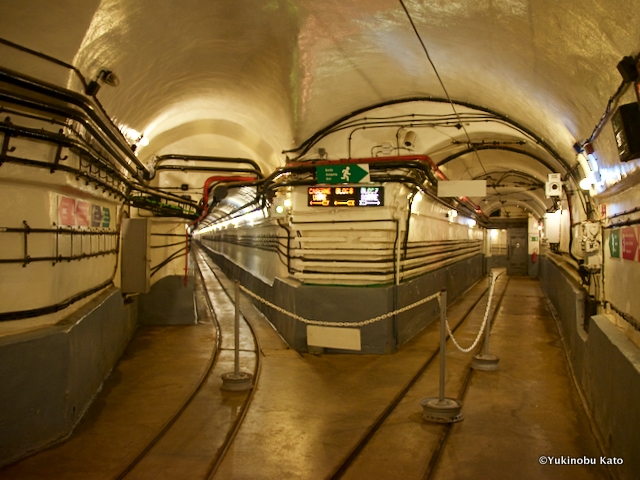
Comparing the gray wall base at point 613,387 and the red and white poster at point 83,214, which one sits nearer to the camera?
the gray wall base at point 613,387

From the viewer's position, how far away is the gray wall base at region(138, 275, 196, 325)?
41.3 ft

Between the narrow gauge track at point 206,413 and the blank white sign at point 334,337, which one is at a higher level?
the blank white sign at point 334,337

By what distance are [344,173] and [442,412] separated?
15.2ft

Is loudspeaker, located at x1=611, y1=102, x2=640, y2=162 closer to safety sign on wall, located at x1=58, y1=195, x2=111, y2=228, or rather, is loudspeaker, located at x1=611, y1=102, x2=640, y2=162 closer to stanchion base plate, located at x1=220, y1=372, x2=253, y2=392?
stanchion base plate, located at x1=220, y1=372, x2=253, y2=392

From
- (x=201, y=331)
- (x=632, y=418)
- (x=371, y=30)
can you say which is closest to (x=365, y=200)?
(x=371, y=30)

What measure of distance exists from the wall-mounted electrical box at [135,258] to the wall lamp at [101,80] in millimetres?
4498

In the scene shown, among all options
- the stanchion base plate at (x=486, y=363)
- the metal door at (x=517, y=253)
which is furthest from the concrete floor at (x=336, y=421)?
the metal door at (x=517, y=253)

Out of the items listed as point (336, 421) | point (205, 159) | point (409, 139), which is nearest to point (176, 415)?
point (336, 421)

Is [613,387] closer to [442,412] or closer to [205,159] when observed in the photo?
[442,412]

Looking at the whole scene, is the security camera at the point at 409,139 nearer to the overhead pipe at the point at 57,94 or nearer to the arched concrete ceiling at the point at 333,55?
the arched concrete ceiling at the point at 333,55

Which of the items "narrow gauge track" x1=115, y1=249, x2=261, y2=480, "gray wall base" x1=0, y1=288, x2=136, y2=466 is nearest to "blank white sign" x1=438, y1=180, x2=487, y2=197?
"narrow gauge track" x1=115, y1=249, x2=261, y2=480

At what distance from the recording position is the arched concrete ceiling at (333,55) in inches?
194

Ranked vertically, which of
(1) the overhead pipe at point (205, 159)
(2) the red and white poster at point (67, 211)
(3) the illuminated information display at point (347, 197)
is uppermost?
(1) the overhead pipe at point (205, 159)

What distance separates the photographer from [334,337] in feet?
30.1
